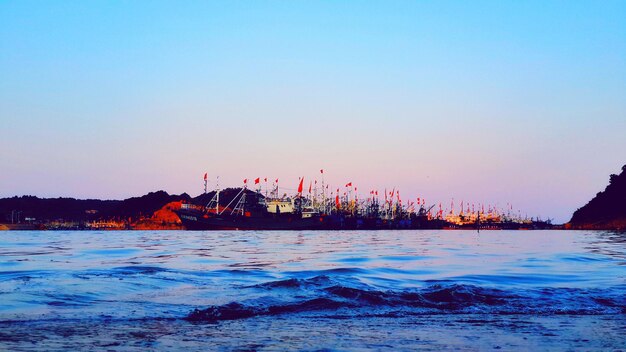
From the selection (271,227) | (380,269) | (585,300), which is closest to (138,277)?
(380,269)

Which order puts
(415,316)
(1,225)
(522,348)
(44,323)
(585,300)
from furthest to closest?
(1,225), (585,300), (415,316), (44,323), (522,348)

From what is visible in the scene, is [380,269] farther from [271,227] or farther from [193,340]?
[271,227]

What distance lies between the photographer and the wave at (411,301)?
12.3 meters

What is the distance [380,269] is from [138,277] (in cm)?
961

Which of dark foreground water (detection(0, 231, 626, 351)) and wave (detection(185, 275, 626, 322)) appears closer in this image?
dark foreground water (detection(0, 231, 626, 351))

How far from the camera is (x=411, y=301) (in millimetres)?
14117

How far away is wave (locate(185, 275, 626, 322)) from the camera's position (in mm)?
12273

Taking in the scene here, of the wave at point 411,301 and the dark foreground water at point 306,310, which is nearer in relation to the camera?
the dark foreground water at point 306,310

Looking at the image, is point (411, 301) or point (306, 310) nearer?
point (306, 310)

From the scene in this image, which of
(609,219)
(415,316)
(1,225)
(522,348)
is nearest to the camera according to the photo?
(522,348)

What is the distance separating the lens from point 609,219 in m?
199

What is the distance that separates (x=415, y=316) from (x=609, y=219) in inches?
8342

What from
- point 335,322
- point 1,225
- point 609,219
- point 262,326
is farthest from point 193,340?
point 609,219

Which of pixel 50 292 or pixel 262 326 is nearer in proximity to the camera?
pixel 262 326
